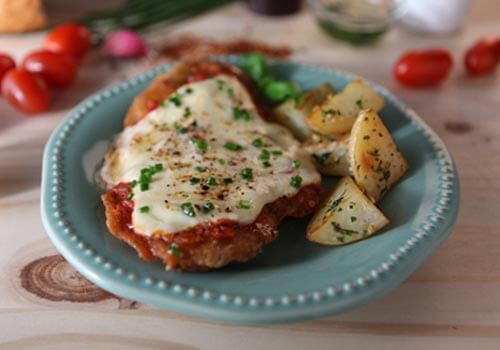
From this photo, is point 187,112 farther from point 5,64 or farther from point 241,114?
point 5,64

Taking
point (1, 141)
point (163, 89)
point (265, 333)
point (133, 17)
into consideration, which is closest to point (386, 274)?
point (265, 333)

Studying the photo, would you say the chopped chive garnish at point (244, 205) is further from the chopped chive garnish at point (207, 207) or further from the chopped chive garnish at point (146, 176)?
the chopped chive garnish at point (146, 176)

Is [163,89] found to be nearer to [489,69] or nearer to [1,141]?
[1,141]

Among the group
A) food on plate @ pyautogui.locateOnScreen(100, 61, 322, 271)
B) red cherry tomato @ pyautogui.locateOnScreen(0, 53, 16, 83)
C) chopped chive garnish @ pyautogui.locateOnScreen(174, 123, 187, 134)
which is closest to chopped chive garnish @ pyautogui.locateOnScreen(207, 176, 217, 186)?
food on plate @ pyautogui.locateOnScreen(100, 61, 322, 271)

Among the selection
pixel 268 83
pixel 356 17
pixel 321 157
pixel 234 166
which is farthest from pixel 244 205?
pixel 356 17

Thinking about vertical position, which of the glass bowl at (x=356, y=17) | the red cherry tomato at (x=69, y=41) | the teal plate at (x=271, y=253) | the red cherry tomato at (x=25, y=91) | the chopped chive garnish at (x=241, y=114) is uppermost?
the glass bowl at (x=356, y=17)

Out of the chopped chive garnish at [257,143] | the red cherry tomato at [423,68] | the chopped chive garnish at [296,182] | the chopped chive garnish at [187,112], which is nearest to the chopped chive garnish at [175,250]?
the chopped chive garnish at [296,182]

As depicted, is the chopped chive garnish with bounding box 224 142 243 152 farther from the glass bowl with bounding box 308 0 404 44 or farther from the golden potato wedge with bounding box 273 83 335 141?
the glass bowl with bounding box 308 0 404 44
